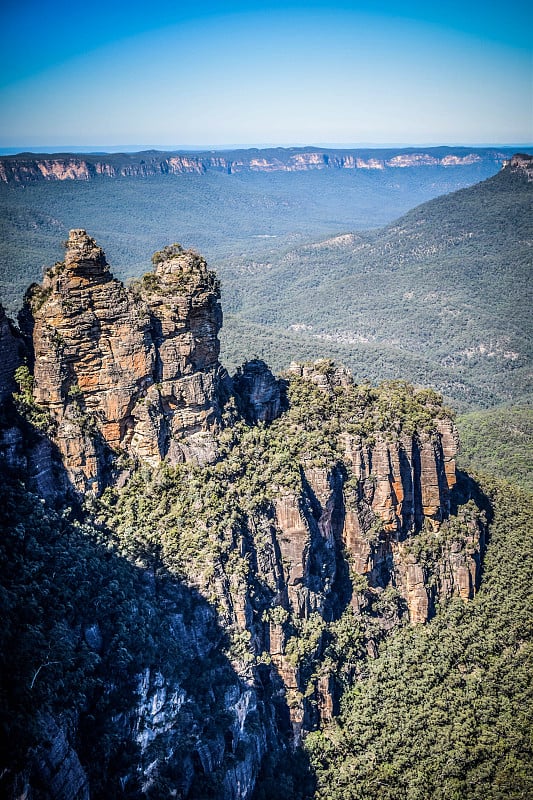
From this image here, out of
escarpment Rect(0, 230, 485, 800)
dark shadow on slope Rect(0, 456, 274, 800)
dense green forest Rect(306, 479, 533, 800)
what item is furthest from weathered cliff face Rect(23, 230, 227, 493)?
dense green forest Rect(306, 479, 533, 800)

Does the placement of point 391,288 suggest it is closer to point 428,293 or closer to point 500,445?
point 428,293

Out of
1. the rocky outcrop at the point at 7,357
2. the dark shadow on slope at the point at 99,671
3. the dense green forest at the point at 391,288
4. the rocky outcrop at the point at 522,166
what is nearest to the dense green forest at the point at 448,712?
the dark shadow on slope at the point at 99,671

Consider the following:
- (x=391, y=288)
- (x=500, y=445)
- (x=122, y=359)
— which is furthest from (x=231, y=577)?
(x=391, y=288)

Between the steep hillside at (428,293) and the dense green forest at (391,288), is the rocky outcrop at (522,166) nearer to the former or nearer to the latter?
the steep hillside at (428,293)

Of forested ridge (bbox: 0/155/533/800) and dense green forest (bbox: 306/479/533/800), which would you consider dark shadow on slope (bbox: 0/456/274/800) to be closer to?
forested ridge (bbox: 0/155/533/800)

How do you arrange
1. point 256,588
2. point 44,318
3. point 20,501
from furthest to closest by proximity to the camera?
point 256,588, point 44,318, point 20,501

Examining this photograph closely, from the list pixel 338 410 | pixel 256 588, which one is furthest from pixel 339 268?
pixel 256 588

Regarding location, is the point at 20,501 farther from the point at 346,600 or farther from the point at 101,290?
the point at 346,600
